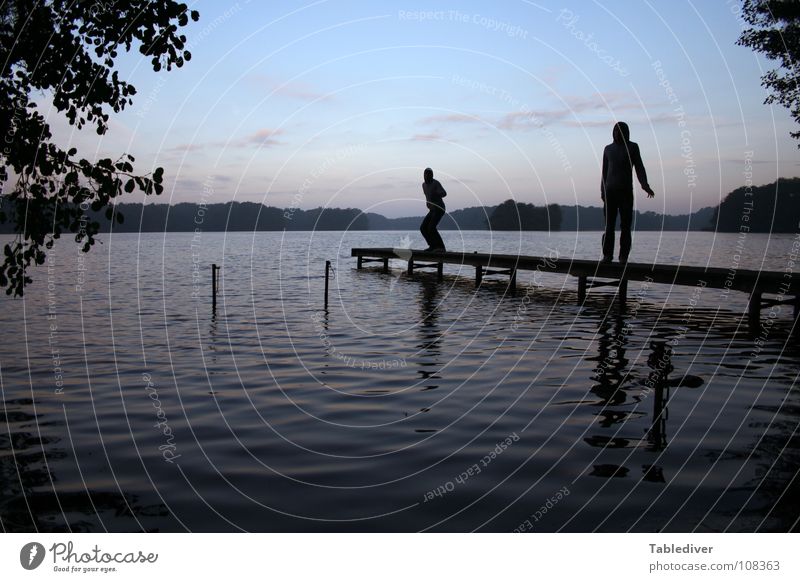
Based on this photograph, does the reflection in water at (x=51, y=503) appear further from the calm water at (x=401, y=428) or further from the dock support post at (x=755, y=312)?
the dock support post at (x=755, y=312)

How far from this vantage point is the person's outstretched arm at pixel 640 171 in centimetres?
1628

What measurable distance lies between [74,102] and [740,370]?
9.84m

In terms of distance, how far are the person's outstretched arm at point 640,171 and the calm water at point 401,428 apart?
3.18 meters

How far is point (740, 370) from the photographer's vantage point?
10570 mm

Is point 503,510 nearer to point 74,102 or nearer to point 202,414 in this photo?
point 202,414

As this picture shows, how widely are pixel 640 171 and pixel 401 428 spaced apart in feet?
37.1

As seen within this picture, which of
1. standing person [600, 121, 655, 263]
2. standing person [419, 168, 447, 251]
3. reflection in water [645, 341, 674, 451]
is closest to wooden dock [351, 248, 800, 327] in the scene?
standing person [600, 121, 655, 263]

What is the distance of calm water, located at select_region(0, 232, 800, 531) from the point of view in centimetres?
527

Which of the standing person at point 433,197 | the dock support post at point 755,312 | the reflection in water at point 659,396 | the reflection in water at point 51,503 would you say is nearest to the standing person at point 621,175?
the dock support post at point 755,312
